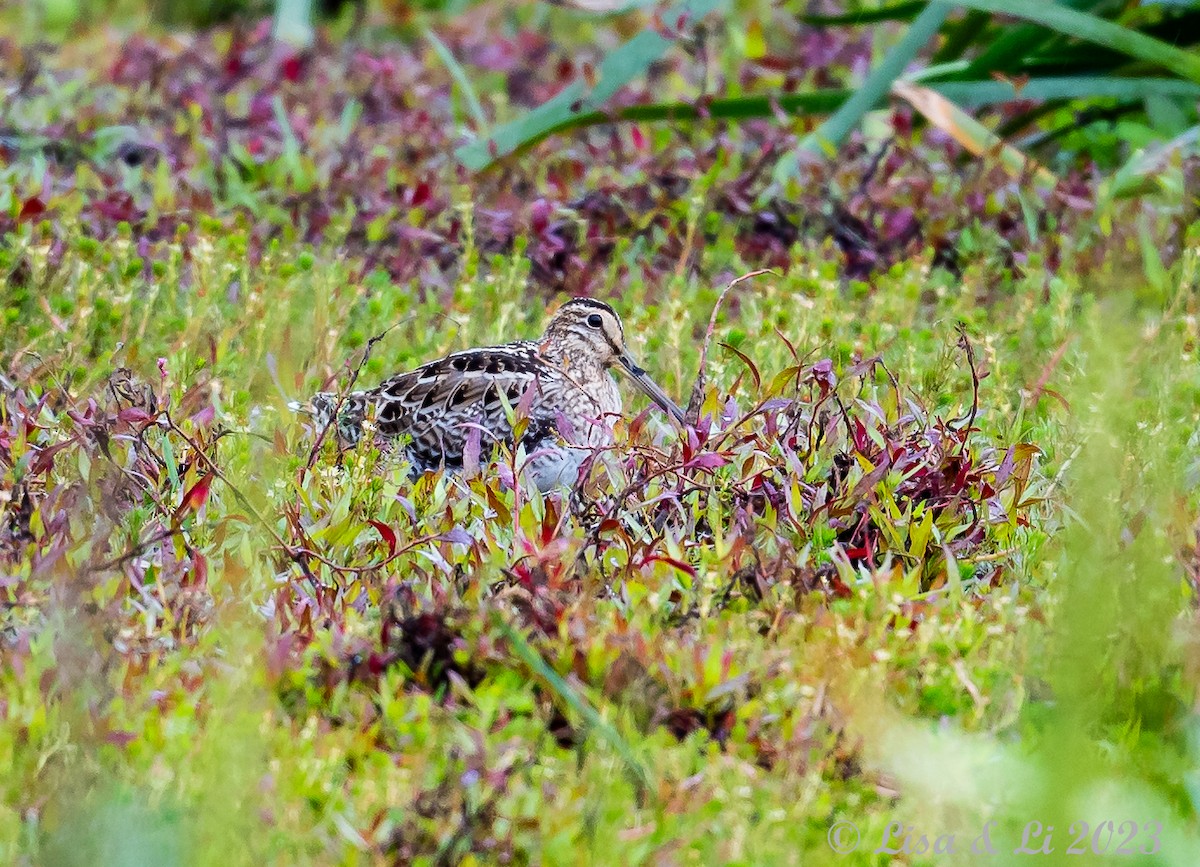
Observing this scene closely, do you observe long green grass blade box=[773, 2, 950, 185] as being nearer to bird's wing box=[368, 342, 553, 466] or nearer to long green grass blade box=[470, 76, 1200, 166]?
long green grass blade box=[470, 76, 1200, 166]

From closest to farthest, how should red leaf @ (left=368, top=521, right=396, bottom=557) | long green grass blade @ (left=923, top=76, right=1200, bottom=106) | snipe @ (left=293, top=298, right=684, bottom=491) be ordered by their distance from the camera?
red leaf @ (left=368, top=521, right=396, bottom=557) < snipe @ (left=293, top=298, right=684, bottom=491) < long green grass blade @ (left=923, top=76, right=1200, bottom=106)

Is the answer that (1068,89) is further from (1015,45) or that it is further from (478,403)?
(478,403)

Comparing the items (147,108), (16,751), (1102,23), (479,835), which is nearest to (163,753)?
(16,751)

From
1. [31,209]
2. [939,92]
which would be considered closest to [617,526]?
[31,209]

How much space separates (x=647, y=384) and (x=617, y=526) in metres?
1.42

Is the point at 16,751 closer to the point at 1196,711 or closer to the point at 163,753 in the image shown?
the point at 163,753

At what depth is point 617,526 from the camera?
420 centimetres

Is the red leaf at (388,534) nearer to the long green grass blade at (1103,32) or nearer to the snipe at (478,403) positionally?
the snipe at (478,403)

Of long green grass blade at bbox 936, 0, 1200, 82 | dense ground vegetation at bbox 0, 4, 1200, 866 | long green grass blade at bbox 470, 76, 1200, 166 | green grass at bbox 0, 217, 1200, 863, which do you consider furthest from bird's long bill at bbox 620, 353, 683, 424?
long green grass blade at bbox 936, 0, 1200, 82

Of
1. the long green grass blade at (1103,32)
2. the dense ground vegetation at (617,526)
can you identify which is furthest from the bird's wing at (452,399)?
the long green grass blade at (1103,32)

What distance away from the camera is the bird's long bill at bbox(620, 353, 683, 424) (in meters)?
5.36

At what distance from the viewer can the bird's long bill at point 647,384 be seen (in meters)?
5.36

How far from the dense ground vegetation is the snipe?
16 centimetres

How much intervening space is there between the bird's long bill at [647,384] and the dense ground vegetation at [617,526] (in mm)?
152
